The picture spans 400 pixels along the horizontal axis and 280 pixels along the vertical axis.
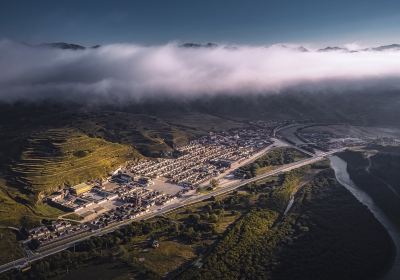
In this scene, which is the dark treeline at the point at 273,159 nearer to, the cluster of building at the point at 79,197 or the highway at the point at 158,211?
the highway at the point at 158,211

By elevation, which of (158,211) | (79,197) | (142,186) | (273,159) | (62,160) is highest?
(62,160)

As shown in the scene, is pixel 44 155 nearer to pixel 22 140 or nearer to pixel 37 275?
pixel 22 140

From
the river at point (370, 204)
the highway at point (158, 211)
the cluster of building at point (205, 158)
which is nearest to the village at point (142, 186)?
the cluster of building at point (205, 158)

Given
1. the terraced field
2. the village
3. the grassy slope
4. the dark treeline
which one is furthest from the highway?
the terraced field

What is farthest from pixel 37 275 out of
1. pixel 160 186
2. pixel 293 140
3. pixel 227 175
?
pixel 293 140

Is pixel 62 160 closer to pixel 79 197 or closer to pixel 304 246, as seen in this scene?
pixel 79 197

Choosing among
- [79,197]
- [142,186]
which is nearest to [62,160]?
[79,197]
